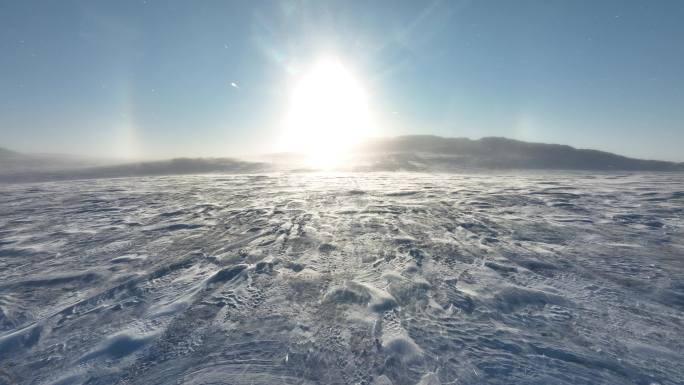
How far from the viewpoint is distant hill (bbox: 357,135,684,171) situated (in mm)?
17578

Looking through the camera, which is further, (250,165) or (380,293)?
(250,165)

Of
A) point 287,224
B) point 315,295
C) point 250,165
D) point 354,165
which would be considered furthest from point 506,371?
point 250,165

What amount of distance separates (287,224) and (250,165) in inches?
610

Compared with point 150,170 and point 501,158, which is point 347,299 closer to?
point 150,170

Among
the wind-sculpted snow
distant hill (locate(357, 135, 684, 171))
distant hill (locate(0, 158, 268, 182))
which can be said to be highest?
distant hill (locate(357, 135, 684, 171))

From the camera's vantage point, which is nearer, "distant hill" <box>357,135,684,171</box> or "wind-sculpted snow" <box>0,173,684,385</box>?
"wind-sculpted snow" <box>0,173,684,385</box>

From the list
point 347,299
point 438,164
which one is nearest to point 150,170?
point 438,164

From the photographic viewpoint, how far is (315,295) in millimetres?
3037

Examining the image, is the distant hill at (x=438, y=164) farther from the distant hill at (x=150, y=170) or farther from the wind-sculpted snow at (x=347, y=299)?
the wind-sculpted snow at (x=347, y=299)

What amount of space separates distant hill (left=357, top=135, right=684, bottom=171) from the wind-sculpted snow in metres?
12.6

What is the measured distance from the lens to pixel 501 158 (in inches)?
776

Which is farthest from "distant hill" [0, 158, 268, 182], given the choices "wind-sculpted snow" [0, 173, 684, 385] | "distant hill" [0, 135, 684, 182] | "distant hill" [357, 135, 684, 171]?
"wind-sculpted snow" [0, 173, 684, 385]

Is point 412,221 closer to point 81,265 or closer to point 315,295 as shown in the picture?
point 315,295

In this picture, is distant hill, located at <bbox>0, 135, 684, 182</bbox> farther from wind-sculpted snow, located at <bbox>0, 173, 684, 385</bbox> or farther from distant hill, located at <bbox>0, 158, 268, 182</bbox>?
wind-sculpted snow, located at <bbox>0, 173, 684, 385</bbox>
